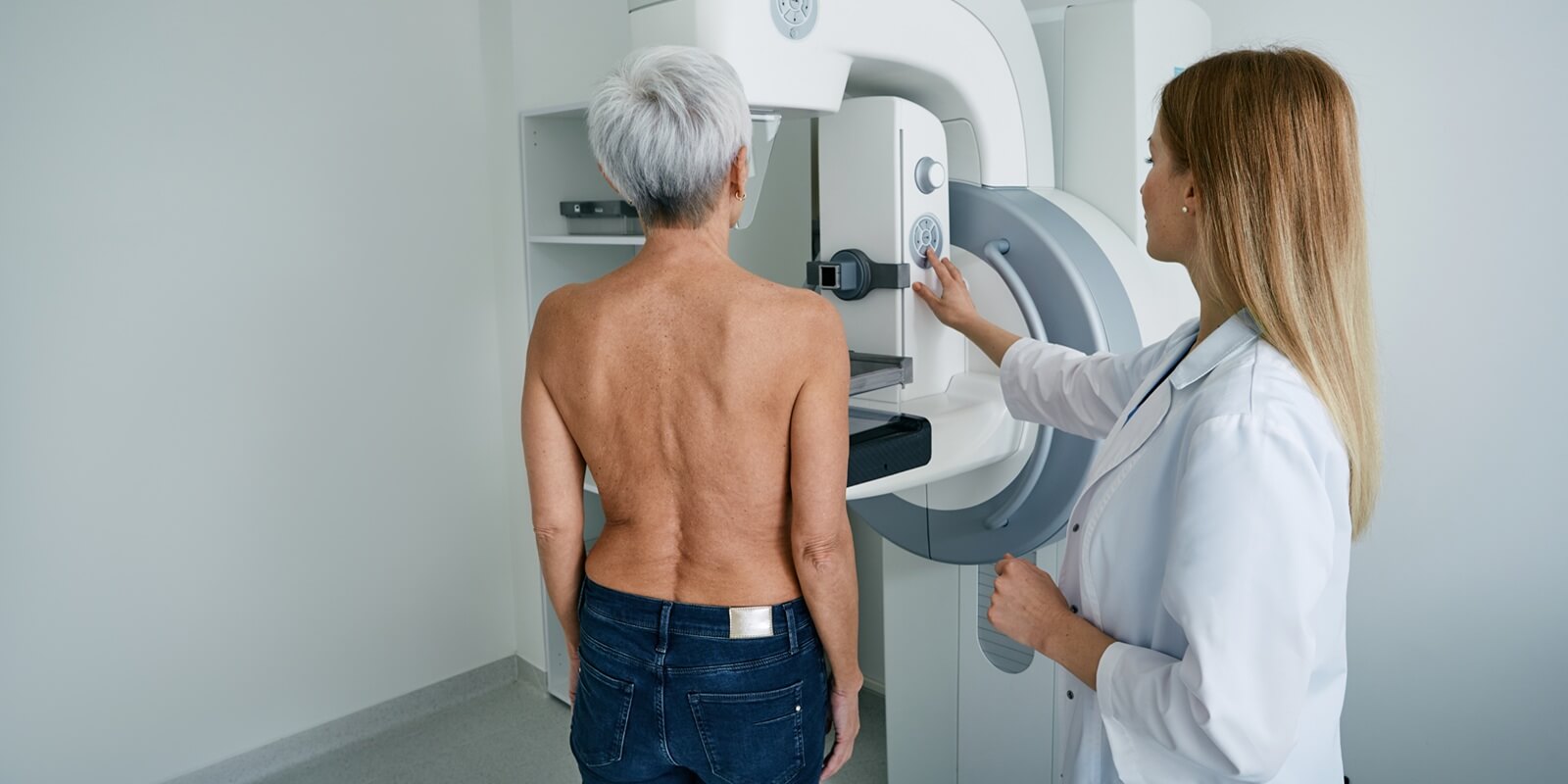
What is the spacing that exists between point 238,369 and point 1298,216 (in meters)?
2.27

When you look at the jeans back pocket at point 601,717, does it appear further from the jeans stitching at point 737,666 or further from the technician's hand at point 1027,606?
the technician's hand at point 1027,606

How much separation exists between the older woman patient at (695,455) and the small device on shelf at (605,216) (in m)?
1.25

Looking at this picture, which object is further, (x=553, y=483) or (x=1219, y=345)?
(x=553, y=483)

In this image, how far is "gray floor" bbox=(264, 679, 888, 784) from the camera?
252cm

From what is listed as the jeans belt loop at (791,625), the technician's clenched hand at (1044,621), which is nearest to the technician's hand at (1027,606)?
the technician's clenched hand at (1044,621)

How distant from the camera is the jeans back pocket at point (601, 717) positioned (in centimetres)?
124

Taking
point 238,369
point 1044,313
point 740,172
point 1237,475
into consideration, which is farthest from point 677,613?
point 238,369

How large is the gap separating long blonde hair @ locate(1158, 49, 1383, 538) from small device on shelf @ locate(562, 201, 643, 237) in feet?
5.48

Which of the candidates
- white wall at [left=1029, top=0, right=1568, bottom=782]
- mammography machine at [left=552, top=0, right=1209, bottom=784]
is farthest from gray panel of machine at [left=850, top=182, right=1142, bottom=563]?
white wall at [left=1029, top=0, right=1568, bottom=782]

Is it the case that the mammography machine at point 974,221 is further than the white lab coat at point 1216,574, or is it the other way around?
the mammography machine at point 974,221

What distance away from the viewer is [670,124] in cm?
112

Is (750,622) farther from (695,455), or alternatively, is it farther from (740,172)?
(740,172)

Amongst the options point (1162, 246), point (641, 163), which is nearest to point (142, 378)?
point (641, 163)

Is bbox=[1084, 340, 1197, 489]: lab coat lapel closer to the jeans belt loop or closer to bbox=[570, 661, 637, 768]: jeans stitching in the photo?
the jeans belt loop
